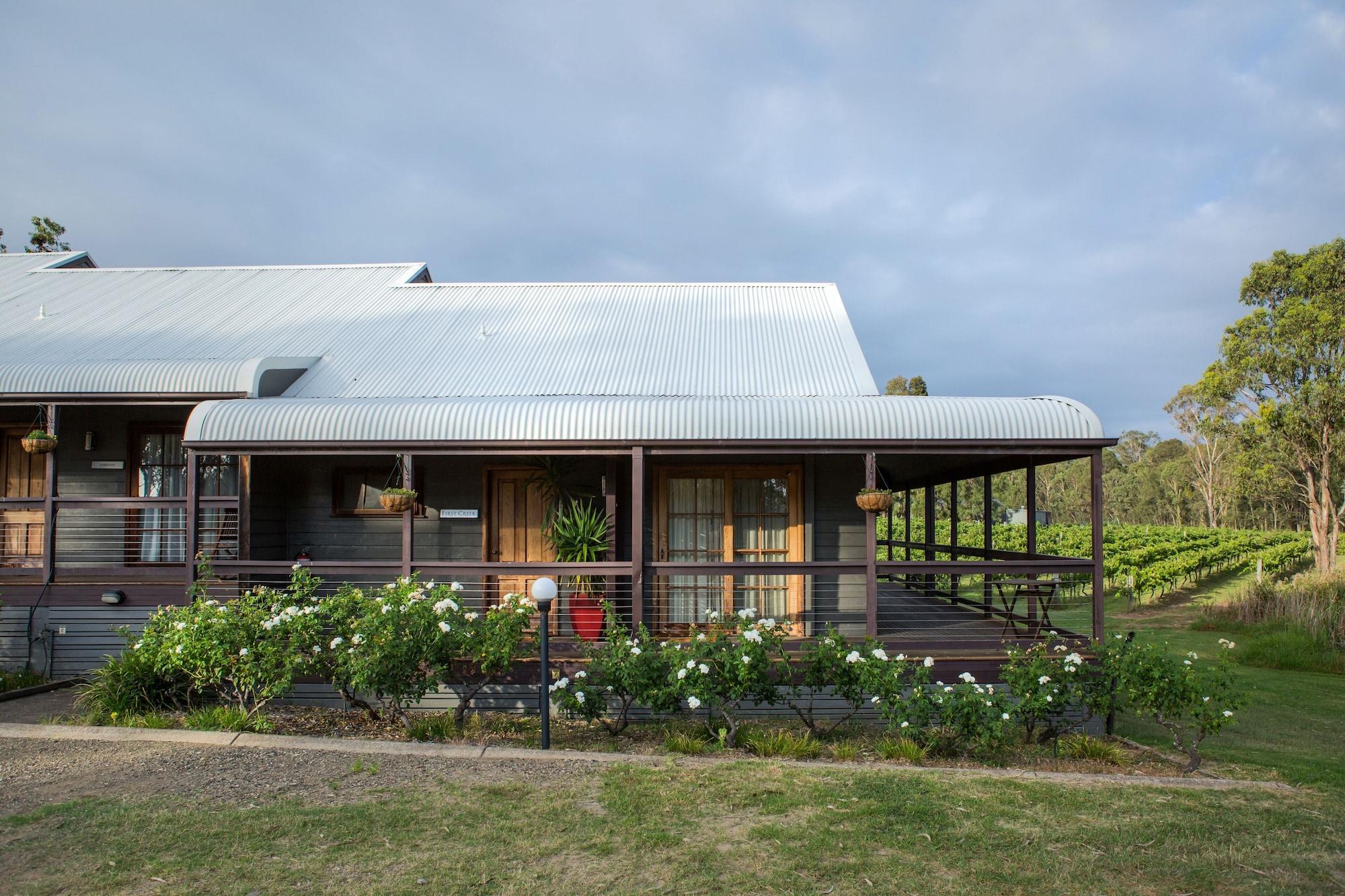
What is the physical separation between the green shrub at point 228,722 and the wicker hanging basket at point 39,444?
427 centimetres

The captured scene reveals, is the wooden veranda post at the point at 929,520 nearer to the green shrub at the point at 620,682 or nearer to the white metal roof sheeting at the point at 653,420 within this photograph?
the white metal roof sheeting at the point at 653,420

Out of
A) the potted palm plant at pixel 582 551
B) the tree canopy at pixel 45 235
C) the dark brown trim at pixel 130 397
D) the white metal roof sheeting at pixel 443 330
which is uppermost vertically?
the tree canopy at pixel 45 235

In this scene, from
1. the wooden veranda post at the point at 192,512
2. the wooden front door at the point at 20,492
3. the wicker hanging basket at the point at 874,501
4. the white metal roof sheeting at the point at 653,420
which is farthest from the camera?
the wooden front door at the point at 20,492

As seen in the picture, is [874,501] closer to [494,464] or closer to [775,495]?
[775,495]

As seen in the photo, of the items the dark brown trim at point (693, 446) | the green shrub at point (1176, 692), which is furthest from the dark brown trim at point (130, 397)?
the green shrub at point (1176, 692)

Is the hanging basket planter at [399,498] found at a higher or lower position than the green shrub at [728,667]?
higher

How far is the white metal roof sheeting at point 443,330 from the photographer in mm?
10422

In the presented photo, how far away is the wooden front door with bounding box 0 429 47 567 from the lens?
36.1ft

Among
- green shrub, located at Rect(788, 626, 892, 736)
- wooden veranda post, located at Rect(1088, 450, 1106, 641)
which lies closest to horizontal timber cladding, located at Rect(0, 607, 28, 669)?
green shrub, located at Rect(788, 626, 892, 736)

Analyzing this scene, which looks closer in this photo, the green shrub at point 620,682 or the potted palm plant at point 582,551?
the green shrub at point 620,682

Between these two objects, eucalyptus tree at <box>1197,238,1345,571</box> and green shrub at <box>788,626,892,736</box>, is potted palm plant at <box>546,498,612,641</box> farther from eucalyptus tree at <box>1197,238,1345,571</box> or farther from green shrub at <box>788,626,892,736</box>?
eucalyptus tree at <box>1197,238,1345,571</box>

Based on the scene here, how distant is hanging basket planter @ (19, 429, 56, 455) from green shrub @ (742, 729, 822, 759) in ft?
26.9

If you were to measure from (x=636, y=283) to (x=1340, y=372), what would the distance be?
19183mm

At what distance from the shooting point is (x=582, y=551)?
30.1ft
